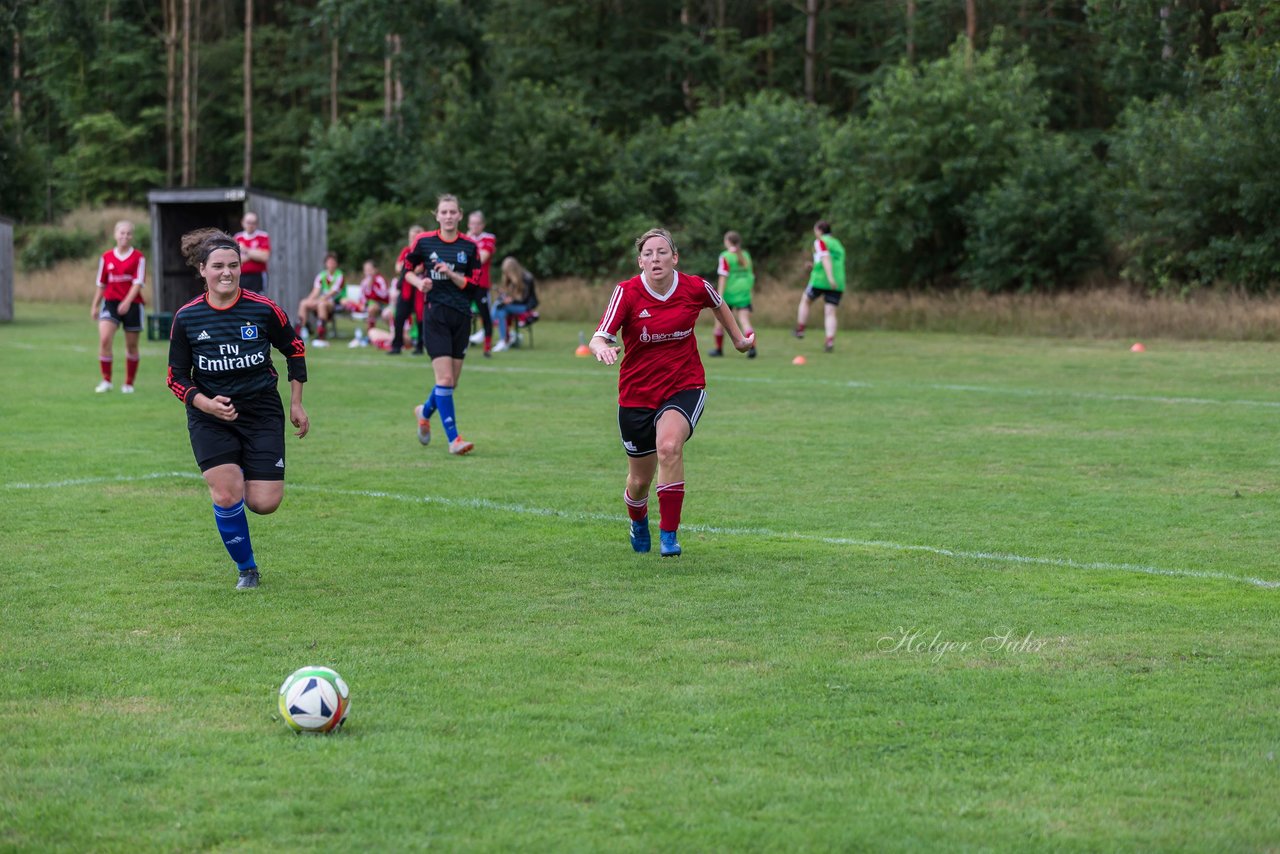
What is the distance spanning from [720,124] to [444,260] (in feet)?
92.9

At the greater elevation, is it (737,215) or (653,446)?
(737,215)

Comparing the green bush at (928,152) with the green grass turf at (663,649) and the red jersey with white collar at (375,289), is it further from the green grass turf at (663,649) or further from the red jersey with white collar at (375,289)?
the green grass turf at (663,649)

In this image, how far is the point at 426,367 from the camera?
22188 mm

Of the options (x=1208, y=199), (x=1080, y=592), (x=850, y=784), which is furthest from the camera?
(x=1208, y=199)

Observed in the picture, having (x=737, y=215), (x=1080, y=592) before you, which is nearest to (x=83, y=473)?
(x=1080, y=592)

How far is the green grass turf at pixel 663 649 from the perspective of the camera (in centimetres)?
434

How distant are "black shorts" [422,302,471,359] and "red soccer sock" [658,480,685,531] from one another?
490 cm

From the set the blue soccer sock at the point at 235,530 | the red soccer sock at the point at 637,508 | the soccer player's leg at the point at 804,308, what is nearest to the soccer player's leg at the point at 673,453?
the red soccer sock at the point at 637,508

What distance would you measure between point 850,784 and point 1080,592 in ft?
10.3

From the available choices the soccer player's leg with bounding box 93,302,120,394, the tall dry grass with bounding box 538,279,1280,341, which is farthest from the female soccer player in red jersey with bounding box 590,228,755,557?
the tall dry grass with bounding box 538,279,1280,341

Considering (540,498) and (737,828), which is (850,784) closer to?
(737,828)

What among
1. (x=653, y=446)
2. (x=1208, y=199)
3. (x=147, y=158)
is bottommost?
(x=653, y=446)

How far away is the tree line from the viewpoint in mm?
30531

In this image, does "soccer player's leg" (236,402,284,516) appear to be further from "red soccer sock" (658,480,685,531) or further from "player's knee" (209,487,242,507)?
"red soccer sock" (658,480,685,531)
